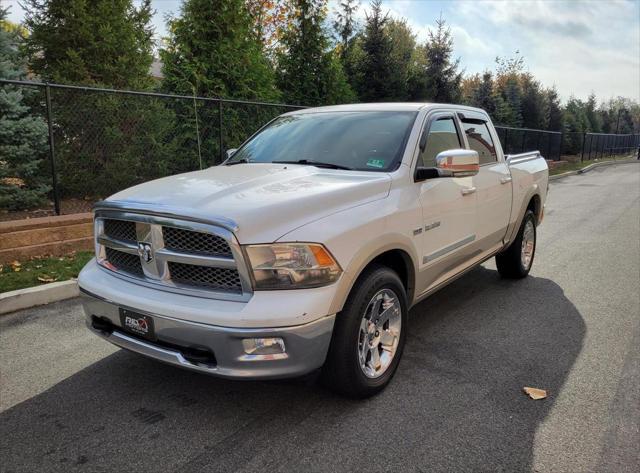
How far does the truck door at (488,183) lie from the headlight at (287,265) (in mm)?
2312

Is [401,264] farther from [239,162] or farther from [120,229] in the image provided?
[120,229]

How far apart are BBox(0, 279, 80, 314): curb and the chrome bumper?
7.78ft

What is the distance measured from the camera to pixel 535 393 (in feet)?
10.9

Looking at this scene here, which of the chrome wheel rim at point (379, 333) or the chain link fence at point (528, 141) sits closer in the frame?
the chrome wheel rim at point (379, 333)

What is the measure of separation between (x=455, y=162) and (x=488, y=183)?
1.40 m

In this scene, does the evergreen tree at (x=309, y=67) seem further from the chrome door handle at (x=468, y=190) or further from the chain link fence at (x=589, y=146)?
the chain link fence at (x=589, y=146)

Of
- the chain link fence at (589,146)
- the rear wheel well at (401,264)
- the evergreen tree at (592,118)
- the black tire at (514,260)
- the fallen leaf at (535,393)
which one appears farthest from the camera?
the evergreen tree at (592,118)

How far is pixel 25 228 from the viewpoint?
237 inches

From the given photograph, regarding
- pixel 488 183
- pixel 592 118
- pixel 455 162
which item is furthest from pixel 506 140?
pixel 592 118

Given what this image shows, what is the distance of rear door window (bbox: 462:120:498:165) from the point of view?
16.0ft

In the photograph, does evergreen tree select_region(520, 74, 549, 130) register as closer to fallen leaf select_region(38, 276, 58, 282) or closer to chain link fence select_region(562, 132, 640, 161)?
→ chain link fence select_region(562, 132, 640, 161)

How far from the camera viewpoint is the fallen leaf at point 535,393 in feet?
10.8

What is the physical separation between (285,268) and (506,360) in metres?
2.09

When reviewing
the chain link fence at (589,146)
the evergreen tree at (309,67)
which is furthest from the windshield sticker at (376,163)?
the chain link fence at (589,146)
